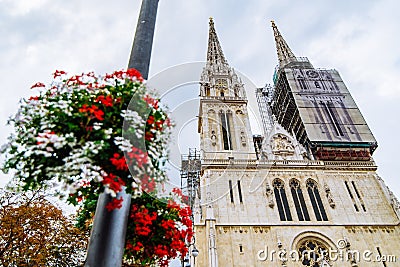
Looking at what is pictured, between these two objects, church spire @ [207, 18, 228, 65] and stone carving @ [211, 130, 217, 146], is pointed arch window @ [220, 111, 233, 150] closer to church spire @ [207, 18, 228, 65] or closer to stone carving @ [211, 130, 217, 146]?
stone carving @ [211, 130, 217, 146]

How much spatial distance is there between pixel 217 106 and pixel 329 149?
31.5ft

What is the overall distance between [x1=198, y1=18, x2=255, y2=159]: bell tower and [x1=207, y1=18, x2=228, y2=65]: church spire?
1.79m

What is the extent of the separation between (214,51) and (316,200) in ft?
75.4

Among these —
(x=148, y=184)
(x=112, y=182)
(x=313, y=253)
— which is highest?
(x=313, y=253)

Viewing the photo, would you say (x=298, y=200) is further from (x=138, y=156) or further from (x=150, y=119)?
(x=138, y=156)

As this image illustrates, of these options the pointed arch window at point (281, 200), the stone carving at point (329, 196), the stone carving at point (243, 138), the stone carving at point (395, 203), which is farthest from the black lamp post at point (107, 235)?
the stone carving at point (395, 203)

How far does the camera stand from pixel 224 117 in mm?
24703

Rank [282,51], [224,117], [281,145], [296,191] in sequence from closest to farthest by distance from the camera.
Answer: [296,191] → [281,145] → [224,117] → [282,51]

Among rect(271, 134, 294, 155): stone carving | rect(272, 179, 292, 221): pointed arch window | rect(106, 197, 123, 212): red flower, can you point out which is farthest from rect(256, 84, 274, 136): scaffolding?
rect(106, 197, 123, 212): red flower

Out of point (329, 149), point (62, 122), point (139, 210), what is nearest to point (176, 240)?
point (139, 210)

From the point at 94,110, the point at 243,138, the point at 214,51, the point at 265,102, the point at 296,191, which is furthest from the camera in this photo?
the point at 265,102

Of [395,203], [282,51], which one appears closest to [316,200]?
[395,203]

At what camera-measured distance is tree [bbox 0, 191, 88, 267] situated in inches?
308

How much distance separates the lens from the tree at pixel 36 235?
7824 millimetres
